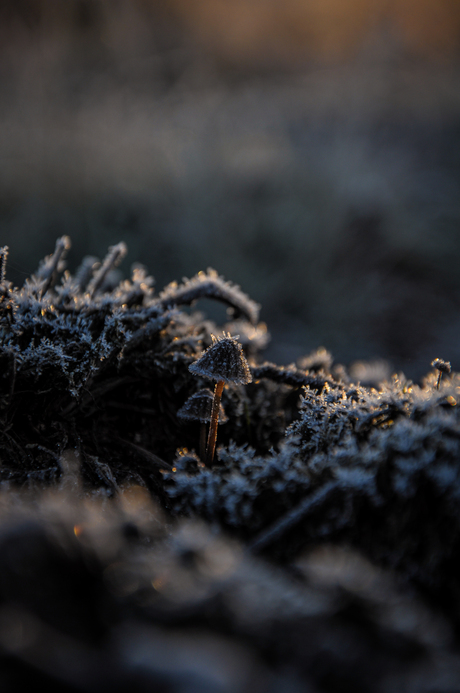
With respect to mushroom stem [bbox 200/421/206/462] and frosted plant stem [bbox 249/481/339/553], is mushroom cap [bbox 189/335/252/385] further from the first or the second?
frosted plant stem [bbox 249/481/339/553]

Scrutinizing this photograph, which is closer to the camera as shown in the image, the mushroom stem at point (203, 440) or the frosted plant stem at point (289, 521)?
the frosted plant stem at point (289, 521)

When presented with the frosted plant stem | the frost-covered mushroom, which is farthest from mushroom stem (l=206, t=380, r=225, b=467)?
the frosted plant stem

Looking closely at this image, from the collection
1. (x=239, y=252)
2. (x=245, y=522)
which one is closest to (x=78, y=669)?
(x=245, y=522)

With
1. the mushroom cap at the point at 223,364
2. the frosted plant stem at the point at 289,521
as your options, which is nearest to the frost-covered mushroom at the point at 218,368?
the mushroom cap at the point at 223,364

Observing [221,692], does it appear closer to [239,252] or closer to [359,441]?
[359,441]

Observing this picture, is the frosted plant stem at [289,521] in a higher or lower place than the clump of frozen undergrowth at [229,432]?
lower

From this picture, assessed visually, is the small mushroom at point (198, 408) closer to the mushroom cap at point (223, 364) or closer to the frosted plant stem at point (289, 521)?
the mushroom cap at point (223, 364)

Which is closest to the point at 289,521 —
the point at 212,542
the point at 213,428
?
the point at 212,542

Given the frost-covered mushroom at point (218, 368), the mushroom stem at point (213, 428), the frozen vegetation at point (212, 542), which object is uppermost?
the frost-covered mushroom at point (218, 368)

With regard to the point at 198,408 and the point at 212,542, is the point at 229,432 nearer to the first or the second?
the point at 198,408
